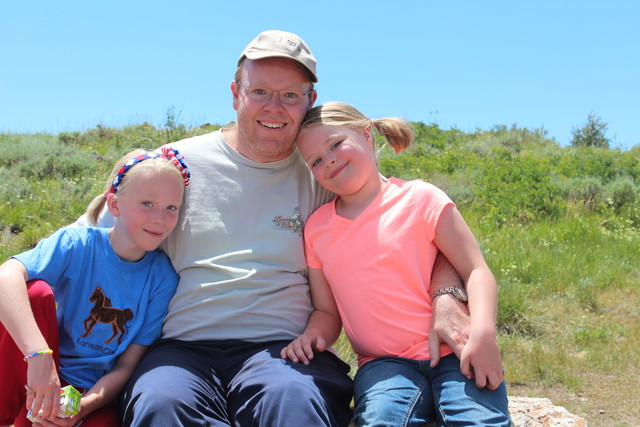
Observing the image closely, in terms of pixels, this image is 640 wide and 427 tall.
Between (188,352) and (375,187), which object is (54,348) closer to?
(188,352)

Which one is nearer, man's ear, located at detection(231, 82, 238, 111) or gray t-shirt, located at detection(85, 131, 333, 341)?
gray t-shirt, located at detection(85, 131, 333, 341)

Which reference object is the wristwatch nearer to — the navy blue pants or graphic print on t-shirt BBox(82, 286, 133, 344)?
the navy blue pants

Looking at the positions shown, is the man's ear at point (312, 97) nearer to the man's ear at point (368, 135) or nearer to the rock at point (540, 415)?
the man's ear at point (368, 135)

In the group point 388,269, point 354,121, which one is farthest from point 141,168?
point 388,269

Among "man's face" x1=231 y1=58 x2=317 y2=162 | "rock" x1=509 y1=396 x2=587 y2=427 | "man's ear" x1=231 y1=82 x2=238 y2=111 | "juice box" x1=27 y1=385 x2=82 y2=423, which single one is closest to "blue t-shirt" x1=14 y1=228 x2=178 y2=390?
"juice box" x1=27 y1=385 x2=82 y2=423

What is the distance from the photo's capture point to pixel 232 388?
266cm

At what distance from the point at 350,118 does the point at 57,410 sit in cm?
184

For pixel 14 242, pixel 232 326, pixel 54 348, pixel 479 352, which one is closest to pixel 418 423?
pixel 479 352

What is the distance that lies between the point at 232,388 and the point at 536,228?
6017 mm

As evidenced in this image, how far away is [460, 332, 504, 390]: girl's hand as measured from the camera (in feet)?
8.12

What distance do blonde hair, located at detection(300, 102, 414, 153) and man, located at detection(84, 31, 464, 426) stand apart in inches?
4.8

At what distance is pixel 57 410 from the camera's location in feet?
7.84

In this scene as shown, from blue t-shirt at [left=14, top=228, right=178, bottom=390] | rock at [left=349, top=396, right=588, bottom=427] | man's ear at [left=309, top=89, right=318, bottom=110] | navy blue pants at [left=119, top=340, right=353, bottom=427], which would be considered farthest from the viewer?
man's ear at [left=309, top=89, right=318, bottom=110]

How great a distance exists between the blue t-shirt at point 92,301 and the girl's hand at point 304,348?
67cm
